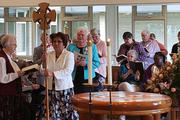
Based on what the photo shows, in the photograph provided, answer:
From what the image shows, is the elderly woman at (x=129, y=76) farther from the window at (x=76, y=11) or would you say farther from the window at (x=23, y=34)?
the window at (x=23, y=34)

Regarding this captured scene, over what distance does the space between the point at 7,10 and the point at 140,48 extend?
18.3ft

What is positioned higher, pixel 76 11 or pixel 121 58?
pixel 76 11

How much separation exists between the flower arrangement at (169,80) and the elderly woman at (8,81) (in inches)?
61.4

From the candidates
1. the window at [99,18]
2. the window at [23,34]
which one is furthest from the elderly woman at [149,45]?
the window at [23,34]

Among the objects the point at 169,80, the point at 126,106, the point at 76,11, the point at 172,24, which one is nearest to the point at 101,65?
the point at 169,80

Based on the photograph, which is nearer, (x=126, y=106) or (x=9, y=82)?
(x=126, y=106)

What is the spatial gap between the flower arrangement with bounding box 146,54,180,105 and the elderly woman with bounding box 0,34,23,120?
1559 mm

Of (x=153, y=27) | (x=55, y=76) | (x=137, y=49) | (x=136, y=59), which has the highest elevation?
(x=153, y=27)

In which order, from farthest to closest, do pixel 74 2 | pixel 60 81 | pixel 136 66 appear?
pixel 74 2 < pixel 136 66 < pixel 60 81

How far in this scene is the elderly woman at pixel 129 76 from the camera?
5.01 m

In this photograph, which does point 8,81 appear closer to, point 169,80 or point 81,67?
point 81,67

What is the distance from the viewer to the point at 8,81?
390cm

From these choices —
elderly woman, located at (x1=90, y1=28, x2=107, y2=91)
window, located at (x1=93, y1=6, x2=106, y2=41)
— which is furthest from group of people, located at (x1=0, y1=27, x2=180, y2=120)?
window, located at (x1=93, y1=6, x2=106, y2=41)

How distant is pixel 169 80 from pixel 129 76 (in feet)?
4.41
